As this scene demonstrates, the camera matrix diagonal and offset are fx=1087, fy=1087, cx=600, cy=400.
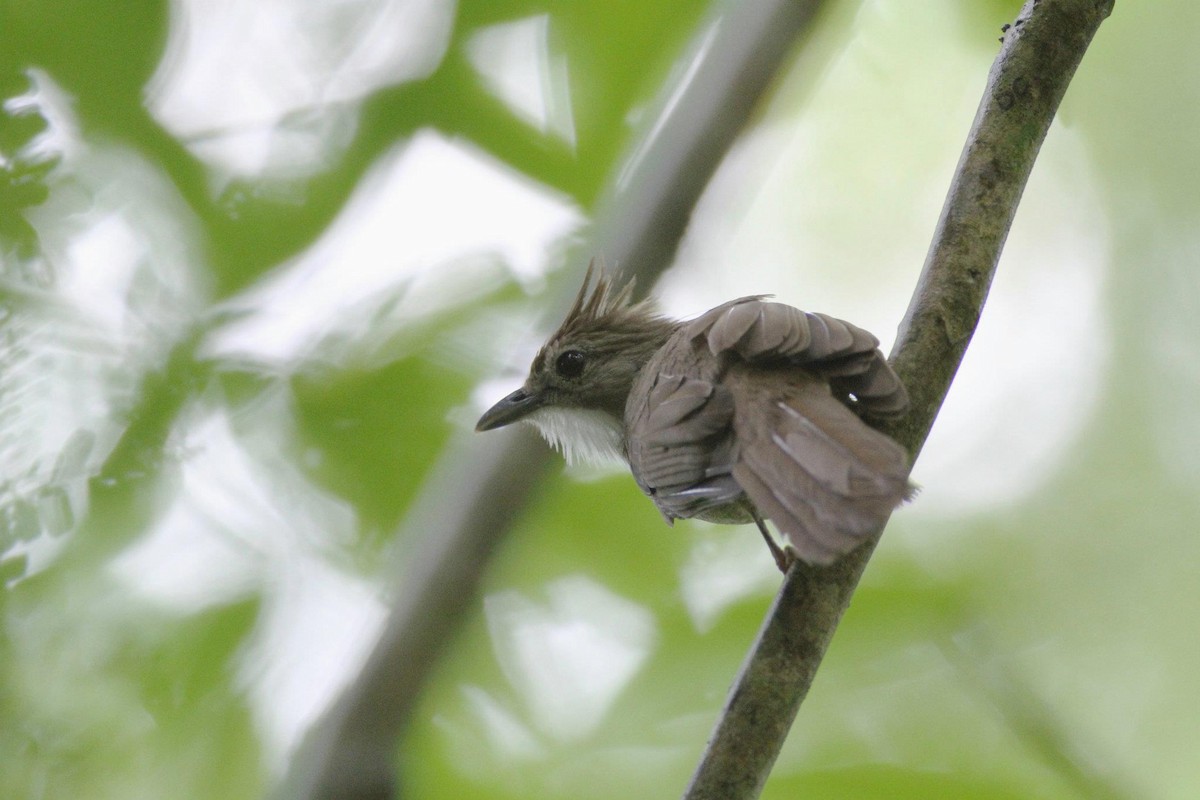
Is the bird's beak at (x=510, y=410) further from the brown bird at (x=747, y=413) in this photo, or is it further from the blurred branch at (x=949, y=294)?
the blurred branch at (x=949, y=294)

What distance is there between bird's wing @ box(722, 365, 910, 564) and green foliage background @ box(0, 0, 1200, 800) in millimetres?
1552

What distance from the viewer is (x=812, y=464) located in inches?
109

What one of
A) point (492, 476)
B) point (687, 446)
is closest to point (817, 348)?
point (687, 446)

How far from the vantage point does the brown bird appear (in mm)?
2639

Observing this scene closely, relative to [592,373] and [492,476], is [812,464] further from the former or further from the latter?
[492,476]

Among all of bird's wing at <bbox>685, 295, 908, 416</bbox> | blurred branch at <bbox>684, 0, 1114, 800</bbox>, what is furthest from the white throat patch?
blurred branch at <bbox>684, 0, 1114, 800</bbox>

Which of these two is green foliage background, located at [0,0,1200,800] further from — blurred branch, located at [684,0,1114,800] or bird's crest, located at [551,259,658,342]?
blurred branch, located at [684,0,1114,800]

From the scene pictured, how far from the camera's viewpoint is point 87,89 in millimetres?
4723

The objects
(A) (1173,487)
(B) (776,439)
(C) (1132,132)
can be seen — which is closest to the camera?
(B) (776,439)

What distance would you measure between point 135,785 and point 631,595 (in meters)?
2.28

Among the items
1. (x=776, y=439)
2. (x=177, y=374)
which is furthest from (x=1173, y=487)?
(x=177, y=374)

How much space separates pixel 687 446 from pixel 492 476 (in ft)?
4.35

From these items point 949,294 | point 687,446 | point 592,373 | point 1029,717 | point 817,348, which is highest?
point 949,294

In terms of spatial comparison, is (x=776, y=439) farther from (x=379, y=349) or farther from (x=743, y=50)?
(x=379, y=349)
